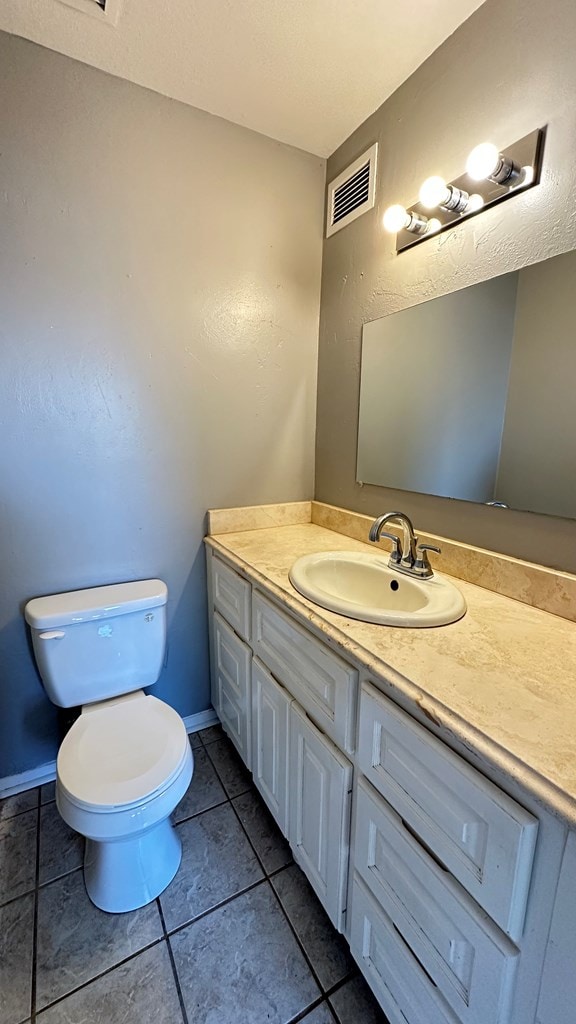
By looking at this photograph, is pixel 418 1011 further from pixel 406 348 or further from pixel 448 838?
pixel 406 348

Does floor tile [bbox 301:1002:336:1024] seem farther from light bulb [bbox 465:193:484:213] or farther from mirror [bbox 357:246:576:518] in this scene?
light bulb [bbox 465:193:484:213]

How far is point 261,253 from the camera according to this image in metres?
1.55

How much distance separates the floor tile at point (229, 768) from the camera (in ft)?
4.83

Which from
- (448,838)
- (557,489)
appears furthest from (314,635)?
(557,489)

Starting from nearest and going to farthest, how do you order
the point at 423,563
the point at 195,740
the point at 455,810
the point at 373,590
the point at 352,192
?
1. the point at 455,810
2. the point at 423,563
3. the point at 373,590
4. the point at 352,192
5. the point at 195,740

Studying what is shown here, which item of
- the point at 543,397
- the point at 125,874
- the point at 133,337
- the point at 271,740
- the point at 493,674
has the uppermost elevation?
the point at 133,337

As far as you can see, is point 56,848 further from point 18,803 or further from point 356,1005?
point 356,1005

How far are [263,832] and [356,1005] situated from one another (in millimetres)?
465

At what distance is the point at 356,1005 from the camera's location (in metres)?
0.91

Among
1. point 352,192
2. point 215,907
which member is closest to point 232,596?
point 215,907

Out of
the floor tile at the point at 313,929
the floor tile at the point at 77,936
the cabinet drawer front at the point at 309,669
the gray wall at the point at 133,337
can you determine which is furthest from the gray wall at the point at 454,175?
the floor tile at the point at 77,936

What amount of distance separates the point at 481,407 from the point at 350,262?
0.84 meters

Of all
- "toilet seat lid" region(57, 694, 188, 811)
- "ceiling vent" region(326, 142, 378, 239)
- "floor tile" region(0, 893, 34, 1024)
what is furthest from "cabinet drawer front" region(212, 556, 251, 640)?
"ceiling vent" region(326, 142, 378, 239)

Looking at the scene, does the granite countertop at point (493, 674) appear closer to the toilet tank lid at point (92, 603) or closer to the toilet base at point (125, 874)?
the toilet tank lid at point (92, 603)
